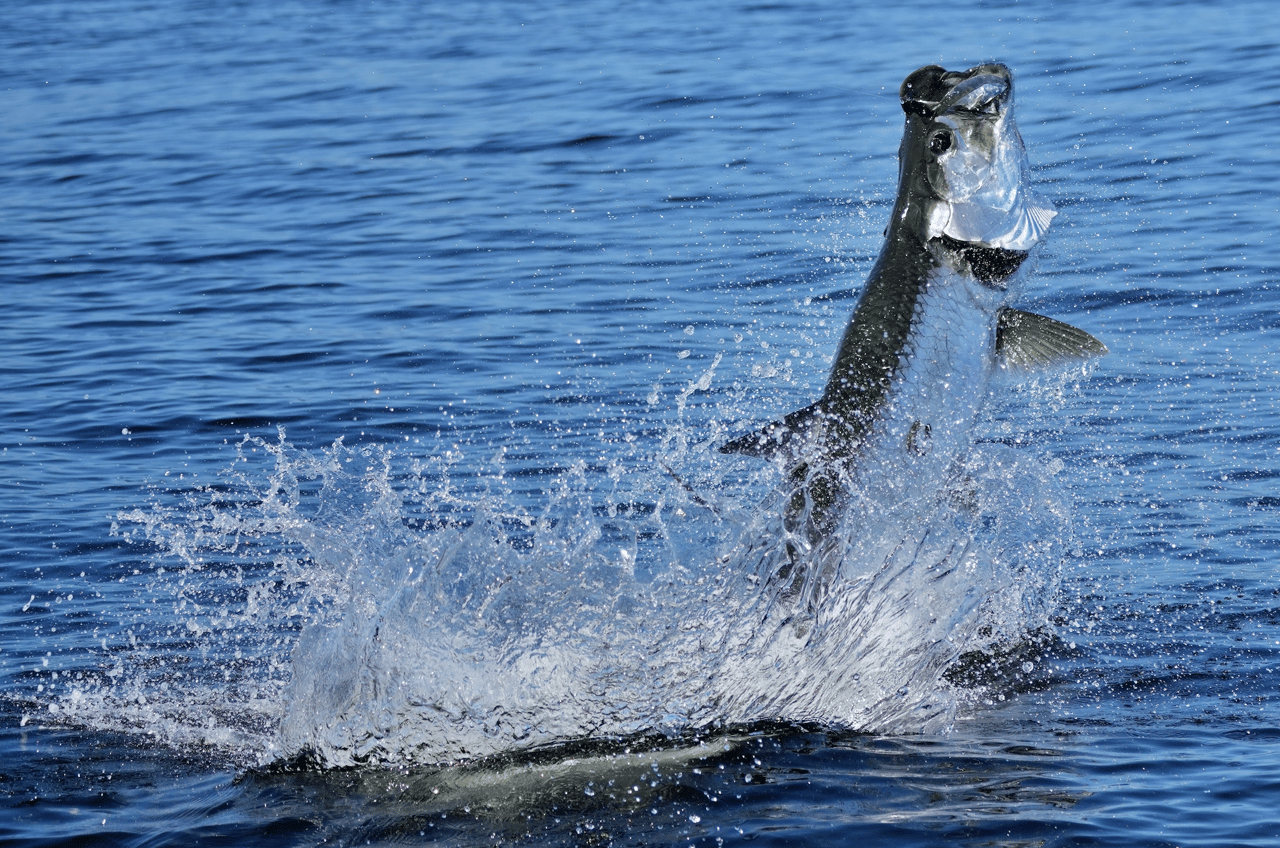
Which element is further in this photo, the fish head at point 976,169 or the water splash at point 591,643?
the fish head at point 976,169

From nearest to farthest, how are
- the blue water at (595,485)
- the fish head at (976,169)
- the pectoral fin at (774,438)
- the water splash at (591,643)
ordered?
the blue water at (595,485)
the pectoral fin at (774,438)
the water splash at (591,643)
the fish head at (976,169)

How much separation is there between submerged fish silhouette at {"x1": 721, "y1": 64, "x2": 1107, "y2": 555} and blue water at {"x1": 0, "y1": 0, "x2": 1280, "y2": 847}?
33 centimetres

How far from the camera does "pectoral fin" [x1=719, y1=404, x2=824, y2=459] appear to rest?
5926 mm

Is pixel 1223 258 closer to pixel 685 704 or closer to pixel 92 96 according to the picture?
pixel 685 704

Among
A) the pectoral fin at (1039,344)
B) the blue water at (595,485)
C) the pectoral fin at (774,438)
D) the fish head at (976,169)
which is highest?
the fish head at (976,169)

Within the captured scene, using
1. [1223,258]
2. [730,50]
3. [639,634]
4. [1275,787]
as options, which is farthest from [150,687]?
[730,50]

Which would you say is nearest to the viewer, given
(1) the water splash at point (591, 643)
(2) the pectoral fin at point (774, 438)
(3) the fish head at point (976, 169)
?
(2) the pectoral fin at point (774, 438)

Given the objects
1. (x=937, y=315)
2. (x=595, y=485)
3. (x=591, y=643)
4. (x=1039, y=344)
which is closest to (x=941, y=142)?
(x=937, y=315)

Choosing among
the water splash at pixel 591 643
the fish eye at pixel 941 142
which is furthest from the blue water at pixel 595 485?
the fish eye at pixel 941 142

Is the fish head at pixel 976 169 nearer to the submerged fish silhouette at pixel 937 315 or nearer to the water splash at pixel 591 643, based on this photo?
the submerged fish silhouette at pixel 937 315

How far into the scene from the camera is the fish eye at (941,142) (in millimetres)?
6352

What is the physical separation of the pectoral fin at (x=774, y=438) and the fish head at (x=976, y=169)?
0.95 metres

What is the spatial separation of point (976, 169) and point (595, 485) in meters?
3.13

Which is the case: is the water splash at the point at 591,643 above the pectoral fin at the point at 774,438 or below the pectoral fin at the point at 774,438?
below
